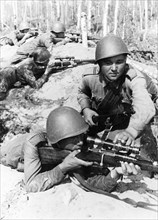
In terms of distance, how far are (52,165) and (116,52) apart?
1.57 meters

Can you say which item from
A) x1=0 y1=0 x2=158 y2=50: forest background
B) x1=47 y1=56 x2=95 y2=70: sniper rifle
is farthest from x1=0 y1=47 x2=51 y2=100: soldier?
x1=0 y1=0 x2=158 y2=50: forest background

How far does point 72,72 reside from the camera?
791 cm

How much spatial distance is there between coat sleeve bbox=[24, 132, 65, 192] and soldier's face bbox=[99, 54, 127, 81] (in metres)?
1.27

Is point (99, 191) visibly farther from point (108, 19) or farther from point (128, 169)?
point (108, 19)

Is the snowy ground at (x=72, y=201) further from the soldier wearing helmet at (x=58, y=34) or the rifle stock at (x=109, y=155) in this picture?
the soldier wearing helmet at (x=58, y=34)

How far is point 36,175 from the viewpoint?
11.2 feet

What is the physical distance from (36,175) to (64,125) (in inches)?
25.2

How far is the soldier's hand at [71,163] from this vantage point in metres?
3.10

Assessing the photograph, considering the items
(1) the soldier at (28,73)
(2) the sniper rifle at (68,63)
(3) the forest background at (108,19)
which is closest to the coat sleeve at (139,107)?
(1) the soldier at (28,73)

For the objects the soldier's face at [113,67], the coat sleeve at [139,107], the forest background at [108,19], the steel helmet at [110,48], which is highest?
the steel helmet at [110,48]

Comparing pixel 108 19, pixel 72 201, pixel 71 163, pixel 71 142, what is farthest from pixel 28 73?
pixel 108 19

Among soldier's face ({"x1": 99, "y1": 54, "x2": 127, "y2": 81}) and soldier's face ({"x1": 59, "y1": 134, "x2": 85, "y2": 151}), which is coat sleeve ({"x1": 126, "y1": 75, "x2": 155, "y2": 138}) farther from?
soldier's face ({"x1": 59, "y1": 134, "x2": 85, "y2": 151})

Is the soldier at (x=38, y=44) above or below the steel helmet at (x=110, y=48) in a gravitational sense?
below

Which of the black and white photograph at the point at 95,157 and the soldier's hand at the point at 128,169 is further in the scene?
the black and white photograph at the point at 95,157
